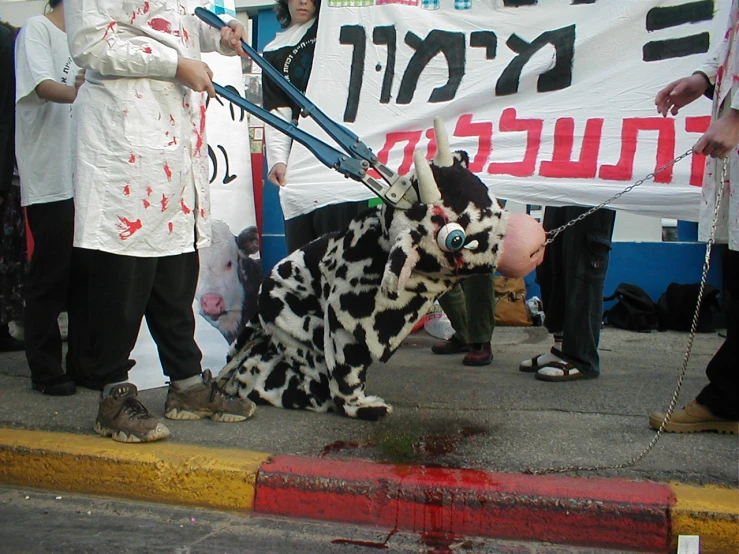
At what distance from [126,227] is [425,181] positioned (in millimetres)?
1050

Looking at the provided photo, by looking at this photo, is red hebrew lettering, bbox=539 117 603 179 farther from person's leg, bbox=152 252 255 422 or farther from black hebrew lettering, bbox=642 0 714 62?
person's leg, bbox=152 252 255 422

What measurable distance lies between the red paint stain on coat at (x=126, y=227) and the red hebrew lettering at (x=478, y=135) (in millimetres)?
1524

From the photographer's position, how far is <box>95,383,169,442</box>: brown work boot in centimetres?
262

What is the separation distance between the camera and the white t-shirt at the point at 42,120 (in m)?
3.21

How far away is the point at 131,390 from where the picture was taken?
8.81 feet

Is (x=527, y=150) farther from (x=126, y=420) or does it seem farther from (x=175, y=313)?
(x=126, y=420)

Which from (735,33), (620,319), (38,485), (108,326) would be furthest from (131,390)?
(620,319)

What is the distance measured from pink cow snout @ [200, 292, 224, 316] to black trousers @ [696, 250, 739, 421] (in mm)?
2578

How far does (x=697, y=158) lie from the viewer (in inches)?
119

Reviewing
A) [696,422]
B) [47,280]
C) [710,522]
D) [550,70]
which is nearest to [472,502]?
A: [710,522]

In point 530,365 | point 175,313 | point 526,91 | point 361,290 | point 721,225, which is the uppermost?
point 526,91

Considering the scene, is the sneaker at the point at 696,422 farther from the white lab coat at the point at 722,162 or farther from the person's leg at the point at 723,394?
the white lab coat at the point at 722,162

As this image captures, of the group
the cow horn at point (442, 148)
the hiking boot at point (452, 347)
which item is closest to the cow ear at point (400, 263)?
the cow horn at point (442, 148)

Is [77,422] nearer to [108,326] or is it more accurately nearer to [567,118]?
[108,326]
